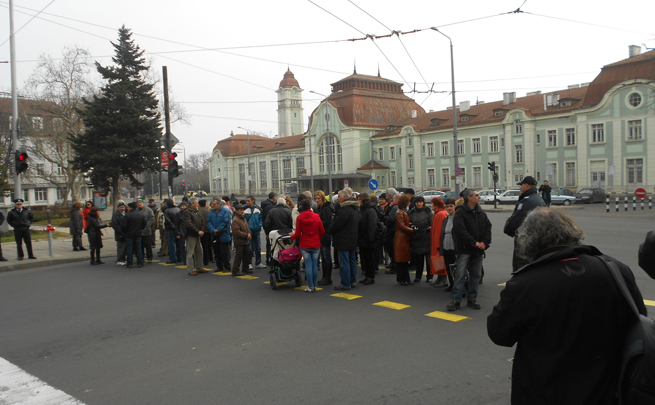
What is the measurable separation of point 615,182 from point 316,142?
146 ft

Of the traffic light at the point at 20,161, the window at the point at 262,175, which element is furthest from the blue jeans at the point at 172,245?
the window at the point at 262,175

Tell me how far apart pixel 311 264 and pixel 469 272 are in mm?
3078

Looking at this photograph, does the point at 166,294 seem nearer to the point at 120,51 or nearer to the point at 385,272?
the point at 385,272

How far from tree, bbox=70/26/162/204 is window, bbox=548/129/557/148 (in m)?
38.5

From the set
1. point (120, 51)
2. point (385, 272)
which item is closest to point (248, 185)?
point (120, 51)

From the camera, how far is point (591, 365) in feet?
8.01

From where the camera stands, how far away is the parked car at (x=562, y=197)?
39938mm

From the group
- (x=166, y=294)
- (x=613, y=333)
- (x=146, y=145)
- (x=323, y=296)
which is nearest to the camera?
(x=613, y=333)

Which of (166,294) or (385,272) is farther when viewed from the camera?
(385,272)

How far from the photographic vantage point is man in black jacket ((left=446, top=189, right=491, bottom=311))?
725cm

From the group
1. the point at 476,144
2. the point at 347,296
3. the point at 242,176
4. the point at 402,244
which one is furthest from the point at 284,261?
the point at 242,176

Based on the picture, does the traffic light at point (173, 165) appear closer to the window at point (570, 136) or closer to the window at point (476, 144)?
the window at point (570, 136)

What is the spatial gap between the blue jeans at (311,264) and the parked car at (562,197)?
35.8m

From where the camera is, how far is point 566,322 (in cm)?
249
